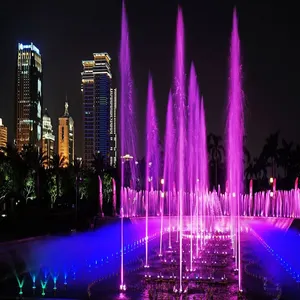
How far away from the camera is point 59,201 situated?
48.4 m

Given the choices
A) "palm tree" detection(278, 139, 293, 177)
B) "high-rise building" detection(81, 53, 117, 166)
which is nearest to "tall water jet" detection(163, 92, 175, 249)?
"palm tree" detection(278, 139, 293, 177)

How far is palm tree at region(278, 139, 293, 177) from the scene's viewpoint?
2579 inches

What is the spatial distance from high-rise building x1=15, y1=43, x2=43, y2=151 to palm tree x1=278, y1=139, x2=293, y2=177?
117m

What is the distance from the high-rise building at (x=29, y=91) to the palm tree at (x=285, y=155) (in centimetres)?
11722

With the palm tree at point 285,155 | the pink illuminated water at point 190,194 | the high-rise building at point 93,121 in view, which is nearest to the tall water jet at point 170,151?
the pink illuminated water at point 190,194

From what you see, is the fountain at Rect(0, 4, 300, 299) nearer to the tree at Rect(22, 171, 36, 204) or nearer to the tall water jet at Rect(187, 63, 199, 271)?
the tall water jet at Rect(187, 63, 199, 271)

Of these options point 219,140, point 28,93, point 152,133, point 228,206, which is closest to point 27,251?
point 152,133

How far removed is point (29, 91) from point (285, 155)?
431ft

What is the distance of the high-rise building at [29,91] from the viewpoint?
6845 inches

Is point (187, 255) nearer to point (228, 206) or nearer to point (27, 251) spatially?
point (27, 251)

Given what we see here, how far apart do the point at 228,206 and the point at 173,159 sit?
11.3m

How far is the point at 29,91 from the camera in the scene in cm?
18062

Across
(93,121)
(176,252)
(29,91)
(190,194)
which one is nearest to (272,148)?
(190,194)

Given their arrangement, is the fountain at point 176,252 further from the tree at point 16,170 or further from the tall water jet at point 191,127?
the tree at point 16,170
